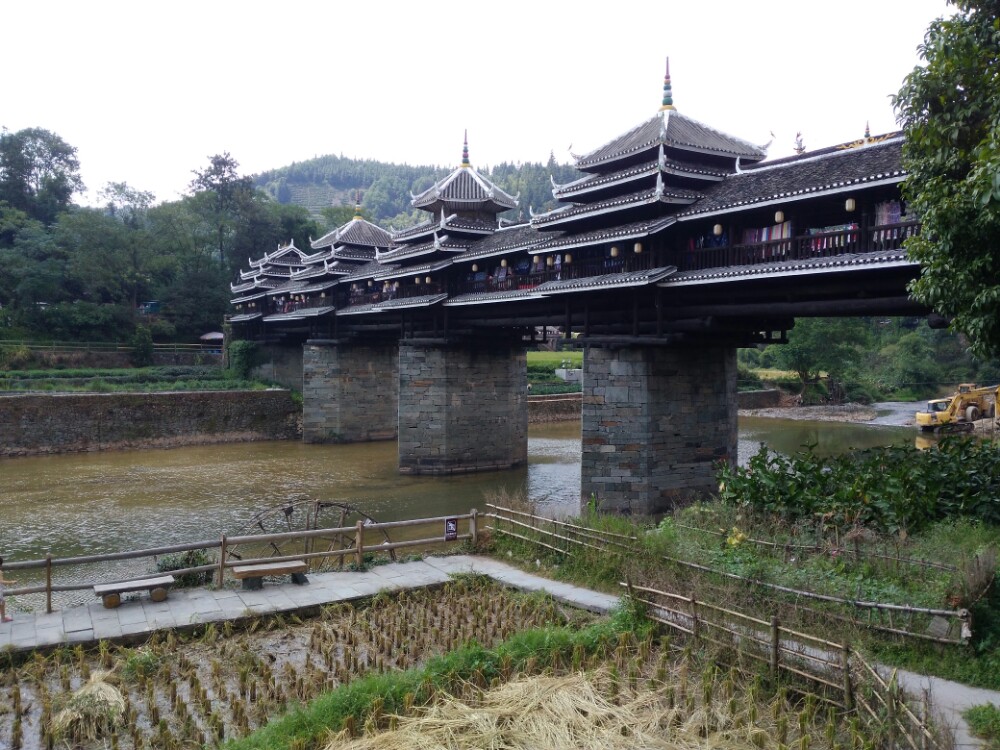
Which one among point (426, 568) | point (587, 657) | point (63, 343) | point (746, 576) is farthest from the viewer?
point (63, 343)

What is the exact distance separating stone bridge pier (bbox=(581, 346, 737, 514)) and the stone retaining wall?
2221 cm

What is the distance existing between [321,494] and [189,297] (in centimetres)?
3399

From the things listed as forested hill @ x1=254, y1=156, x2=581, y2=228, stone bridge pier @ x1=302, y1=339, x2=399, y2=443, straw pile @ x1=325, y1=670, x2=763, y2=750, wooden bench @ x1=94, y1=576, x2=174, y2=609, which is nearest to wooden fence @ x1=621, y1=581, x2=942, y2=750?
straw pile @ x1=325, y1=670, x2=763, y2=750

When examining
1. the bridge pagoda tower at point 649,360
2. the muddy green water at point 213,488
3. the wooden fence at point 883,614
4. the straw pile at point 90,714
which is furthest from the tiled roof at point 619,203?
the straw pile at point 90,714

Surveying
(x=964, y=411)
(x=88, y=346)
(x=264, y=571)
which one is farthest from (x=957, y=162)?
(x=88, y=346)

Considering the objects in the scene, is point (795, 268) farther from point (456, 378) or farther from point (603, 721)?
point (456, 378)

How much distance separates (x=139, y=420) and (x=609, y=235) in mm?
24733

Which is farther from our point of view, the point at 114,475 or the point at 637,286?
the point at 114,475

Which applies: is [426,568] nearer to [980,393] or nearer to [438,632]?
[438,632]

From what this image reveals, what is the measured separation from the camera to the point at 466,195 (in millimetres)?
28094

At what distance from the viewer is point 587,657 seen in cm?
788

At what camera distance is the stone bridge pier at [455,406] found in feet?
87.6

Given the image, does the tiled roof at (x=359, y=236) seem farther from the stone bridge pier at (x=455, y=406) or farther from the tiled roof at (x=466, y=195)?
the stone bridge pier at (x=455, y=406)

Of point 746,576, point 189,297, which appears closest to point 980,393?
point 746,576
